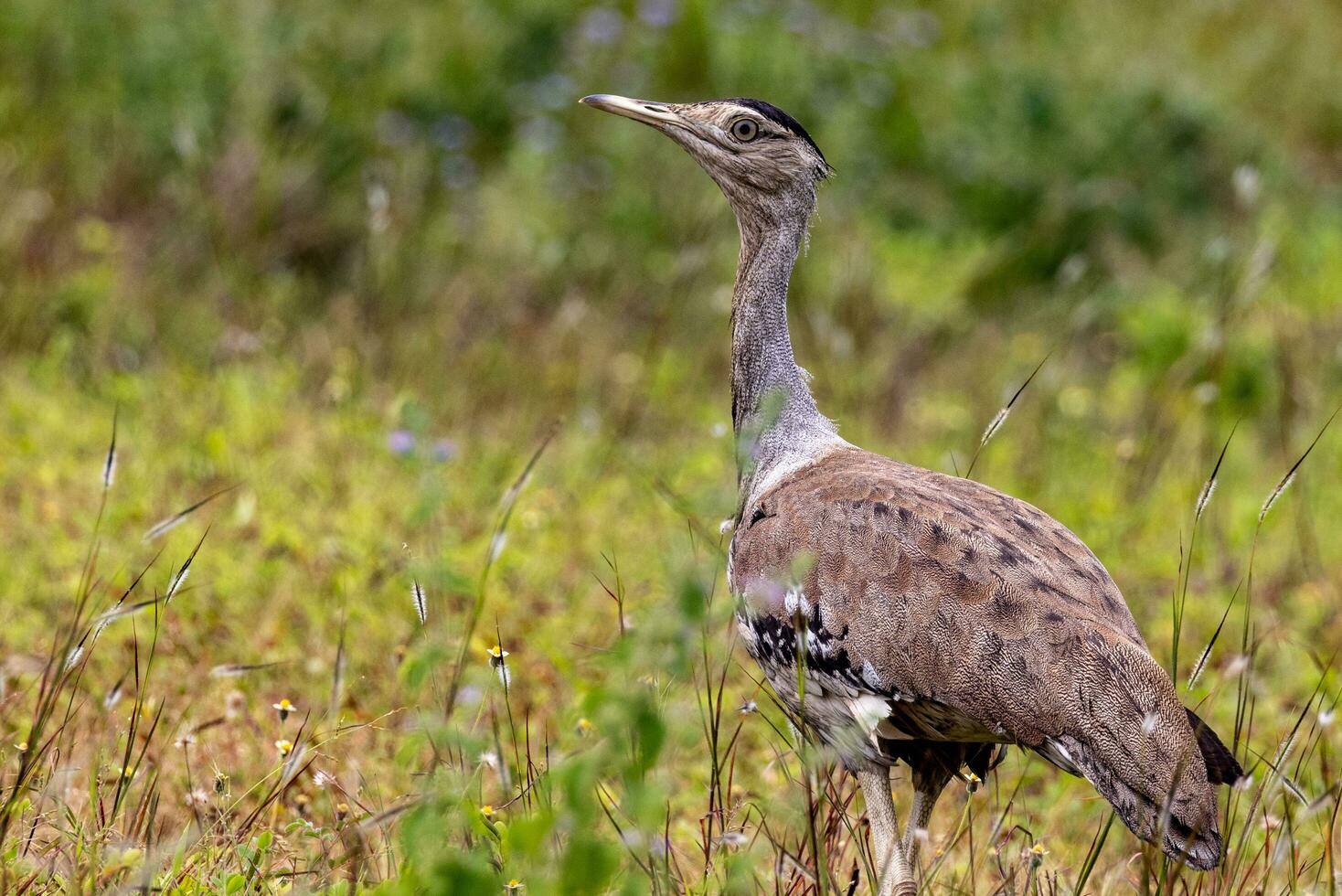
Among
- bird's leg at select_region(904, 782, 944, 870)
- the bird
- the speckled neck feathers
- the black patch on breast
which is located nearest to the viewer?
the bird


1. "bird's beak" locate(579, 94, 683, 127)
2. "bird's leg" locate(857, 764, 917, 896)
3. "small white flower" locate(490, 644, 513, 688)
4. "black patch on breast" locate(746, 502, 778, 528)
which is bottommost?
"bird's leg" locate(857, 764, 917, 896)

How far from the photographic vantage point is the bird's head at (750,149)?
3631 mm

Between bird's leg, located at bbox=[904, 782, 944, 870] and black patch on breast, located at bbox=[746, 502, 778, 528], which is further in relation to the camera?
black patch on breast, located at bbox=[746, 502, 778, 528]

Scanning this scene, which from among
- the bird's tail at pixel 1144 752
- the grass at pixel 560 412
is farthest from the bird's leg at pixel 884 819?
the bird's tail at pixel 1144 752

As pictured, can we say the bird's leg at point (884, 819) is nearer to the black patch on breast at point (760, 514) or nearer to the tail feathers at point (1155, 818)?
the tail feathers at point (1155, 818)

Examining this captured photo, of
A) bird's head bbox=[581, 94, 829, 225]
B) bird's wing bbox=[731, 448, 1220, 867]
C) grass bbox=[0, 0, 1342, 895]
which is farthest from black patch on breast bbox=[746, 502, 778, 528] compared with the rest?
bird's head bbox=[581, 94, 829, 225]

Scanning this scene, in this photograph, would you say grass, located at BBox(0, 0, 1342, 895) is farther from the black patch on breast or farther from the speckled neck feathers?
the speckled neck feathers

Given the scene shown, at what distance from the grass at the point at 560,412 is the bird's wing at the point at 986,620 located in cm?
12

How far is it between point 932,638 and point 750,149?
137cm

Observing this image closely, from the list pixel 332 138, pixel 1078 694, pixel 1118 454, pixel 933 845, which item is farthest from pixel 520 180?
pixel 1078 694

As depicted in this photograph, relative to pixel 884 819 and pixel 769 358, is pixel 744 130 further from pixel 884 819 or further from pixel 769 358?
pixel 884 819

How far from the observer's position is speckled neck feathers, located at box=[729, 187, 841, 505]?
3498 mm

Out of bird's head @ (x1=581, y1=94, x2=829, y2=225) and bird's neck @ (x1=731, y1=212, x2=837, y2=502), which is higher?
bird's head @ (x1=581, y1=94, x2=829, y2=225)

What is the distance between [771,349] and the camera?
359 cm
